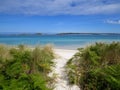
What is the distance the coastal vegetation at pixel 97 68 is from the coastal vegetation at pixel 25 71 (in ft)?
2.84

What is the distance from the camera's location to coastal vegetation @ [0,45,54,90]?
5.93 metres

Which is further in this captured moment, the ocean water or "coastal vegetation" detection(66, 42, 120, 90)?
the ocean water

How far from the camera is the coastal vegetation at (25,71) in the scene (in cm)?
593

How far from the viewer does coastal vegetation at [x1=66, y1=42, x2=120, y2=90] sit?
251 inches

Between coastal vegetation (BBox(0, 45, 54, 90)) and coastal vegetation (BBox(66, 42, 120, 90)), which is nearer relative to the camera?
coastal vegetation (BBox(0, 45, 54, 90))

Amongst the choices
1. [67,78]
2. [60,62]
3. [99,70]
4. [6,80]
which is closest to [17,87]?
[6,80]

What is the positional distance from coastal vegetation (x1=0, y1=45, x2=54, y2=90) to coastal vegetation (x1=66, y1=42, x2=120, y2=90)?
865 millimetres

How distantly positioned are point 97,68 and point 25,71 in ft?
7.19

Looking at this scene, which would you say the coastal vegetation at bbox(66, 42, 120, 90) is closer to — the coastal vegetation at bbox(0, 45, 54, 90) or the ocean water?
the coastal vegetation at bbox(0, 45, 54, 90)

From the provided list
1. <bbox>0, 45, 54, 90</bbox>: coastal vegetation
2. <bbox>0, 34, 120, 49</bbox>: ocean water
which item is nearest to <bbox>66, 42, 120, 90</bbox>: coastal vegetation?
<bbox>0, 45, 54, 90</bbox>: coastal vegetation

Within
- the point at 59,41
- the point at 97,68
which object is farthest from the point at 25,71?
the point at 59,41

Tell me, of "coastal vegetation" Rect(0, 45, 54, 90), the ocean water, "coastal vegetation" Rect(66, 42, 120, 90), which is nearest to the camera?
"coastal vegetation" Rect(0, 45, 54, 90)

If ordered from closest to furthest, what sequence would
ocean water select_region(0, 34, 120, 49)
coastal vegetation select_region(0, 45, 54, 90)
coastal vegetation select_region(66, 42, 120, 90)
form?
coastal vegetation select_region(0, 45, 54, 90)
coastal vegetation select_region(66, 42, 120, 90)
ocean water select_region(0, 34, 120, 49)

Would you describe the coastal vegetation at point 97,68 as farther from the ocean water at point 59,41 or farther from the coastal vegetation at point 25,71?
the ocean water at point 59,41
